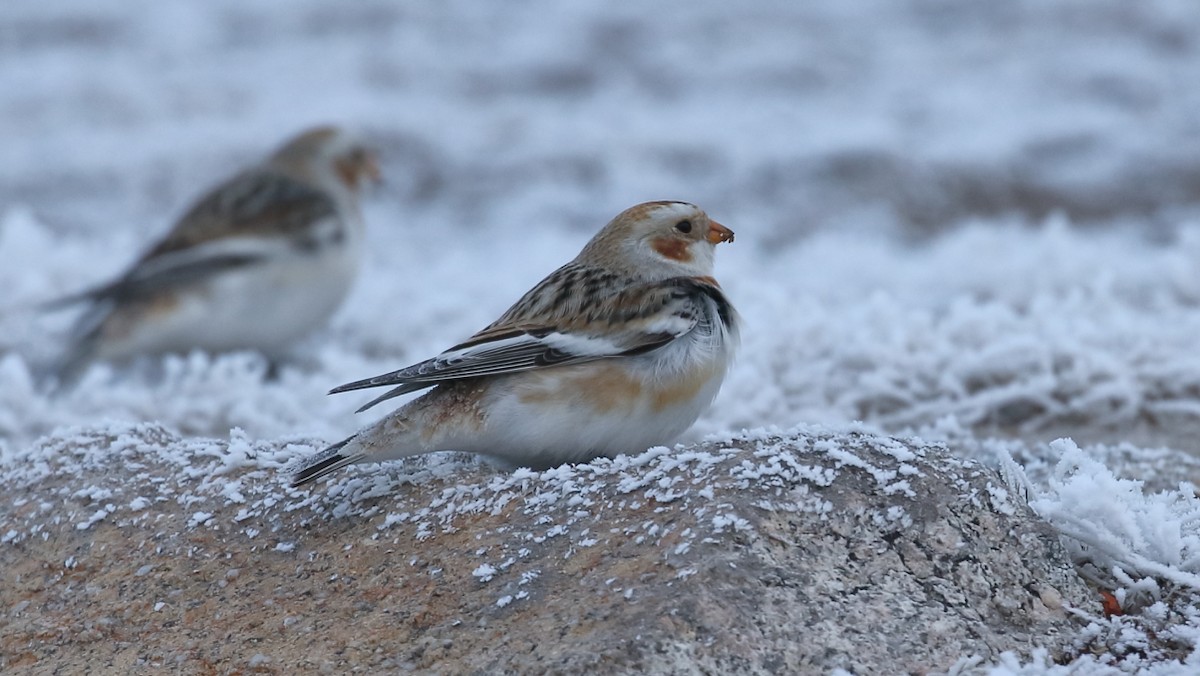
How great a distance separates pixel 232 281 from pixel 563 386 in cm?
438

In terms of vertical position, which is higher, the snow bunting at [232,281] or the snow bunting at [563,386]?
the snow bunting at [563,386]

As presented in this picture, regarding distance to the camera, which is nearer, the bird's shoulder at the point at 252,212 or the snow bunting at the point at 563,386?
the snow bunting at the point at 563,386

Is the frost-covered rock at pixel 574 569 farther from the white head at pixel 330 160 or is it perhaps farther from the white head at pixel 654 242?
the white head at pixel 330 160

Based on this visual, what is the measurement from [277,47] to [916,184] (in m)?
6.46

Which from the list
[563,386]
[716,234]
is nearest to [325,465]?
[563,386]

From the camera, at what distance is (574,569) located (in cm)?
307

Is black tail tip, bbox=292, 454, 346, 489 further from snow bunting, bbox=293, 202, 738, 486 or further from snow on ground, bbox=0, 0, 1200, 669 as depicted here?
snow on ground, bbox=0, 0, 1200, 669

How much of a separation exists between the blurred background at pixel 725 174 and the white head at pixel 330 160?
64cm

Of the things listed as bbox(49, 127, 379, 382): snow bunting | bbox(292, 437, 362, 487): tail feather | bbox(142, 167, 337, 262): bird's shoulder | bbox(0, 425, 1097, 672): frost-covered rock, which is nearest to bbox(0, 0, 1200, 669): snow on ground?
bbox(49, 127, 379, 382): snow bunting

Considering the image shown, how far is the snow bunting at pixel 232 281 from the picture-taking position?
Answer: 739 cm

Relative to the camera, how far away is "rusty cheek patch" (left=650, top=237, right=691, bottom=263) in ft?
13.5

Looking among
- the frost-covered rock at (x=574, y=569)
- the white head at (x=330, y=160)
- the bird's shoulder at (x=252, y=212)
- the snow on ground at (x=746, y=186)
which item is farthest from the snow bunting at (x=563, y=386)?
the white head at (x=330, y=160)

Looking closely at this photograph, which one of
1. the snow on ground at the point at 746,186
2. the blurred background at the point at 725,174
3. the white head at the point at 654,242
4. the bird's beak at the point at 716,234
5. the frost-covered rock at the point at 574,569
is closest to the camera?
the frost-covered rock at the point at 574,569

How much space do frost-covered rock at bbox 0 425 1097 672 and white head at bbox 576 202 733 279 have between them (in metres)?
0.75
